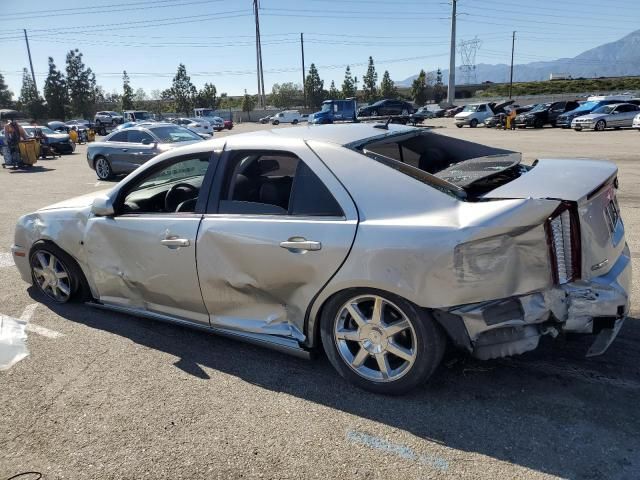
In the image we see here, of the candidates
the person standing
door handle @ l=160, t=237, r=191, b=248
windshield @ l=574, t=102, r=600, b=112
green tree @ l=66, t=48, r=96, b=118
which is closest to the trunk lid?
door handle @ l=160, t=237, r=191, b=248

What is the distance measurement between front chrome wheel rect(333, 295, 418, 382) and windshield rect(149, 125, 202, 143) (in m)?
11.3

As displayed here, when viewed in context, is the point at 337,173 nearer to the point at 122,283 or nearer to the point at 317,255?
the point at 317,255

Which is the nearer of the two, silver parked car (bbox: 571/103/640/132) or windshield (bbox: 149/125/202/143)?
windshield (bbox: 149/125/202/143)

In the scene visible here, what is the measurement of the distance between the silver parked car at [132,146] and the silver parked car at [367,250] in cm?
979

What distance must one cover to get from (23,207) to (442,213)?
1009cm

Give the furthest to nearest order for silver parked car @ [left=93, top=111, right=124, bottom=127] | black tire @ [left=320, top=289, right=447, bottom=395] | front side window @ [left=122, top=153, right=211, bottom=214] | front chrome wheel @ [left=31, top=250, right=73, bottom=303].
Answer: silver parked car @ [left=93, top=111, right=124, bottom=127], front chrome wheel @ [left=31, top=250, right=73, bottom=303], front side window @ [left=122, top=153, right=211, bottom=214], black tire @ [left=320, top=289, right=447, bottom=395]

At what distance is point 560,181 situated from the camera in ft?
9.07

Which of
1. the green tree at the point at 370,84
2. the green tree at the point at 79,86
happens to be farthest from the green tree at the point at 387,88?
the green tree at the point at 79,86

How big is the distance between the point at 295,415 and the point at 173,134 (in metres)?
12.0

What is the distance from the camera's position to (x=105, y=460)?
101 inches

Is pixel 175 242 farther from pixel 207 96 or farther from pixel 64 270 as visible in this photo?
pixel 207 96

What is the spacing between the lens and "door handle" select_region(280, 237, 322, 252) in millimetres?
2855

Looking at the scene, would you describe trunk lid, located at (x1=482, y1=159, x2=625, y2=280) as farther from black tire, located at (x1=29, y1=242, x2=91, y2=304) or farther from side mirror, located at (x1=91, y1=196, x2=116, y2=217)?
black tire, located at (x1=29, y1=242, x2=91, y2=304)

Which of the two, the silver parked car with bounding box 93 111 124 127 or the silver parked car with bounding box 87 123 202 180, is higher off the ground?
the silver parked car with bounding box 93 111 124 127
